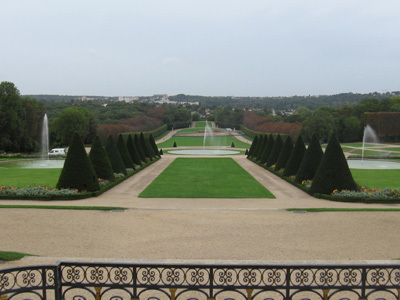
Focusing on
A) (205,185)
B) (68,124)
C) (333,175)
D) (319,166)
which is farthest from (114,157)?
(68,124)

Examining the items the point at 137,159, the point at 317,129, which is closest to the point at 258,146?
the point at 137,159

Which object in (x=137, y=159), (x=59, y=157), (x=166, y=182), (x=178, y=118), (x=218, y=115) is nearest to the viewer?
(x=166, y=182)

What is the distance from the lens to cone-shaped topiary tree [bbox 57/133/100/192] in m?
20.4

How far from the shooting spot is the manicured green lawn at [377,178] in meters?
24.5

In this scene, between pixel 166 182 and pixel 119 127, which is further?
pixel 119 127

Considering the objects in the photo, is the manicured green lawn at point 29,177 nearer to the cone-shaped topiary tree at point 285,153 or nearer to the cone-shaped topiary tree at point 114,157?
the cone-shaped topiary tree at point 114,157

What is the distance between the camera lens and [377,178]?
27562 millimetres

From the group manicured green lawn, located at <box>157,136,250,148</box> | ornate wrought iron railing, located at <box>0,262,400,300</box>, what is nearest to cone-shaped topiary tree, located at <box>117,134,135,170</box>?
ornate wrought iron railing, located at <box>0,262,400,300</box>

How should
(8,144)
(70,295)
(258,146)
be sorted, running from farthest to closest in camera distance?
(8,144)
(258,146)
(70,295)

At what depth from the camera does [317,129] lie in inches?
2955

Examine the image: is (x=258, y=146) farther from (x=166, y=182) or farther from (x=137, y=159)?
(x=166, y=182)

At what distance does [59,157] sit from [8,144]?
13.8 m

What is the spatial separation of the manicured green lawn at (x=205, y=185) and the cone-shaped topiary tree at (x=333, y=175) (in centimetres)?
272

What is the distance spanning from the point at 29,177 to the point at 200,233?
19.4 m
